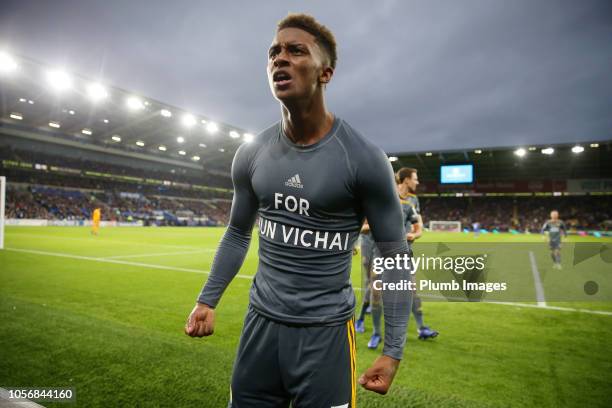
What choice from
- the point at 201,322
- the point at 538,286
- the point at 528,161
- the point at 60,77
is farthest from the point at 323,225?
the point at 528,161

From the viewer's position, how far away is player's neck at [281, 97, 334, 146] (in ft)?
5.27

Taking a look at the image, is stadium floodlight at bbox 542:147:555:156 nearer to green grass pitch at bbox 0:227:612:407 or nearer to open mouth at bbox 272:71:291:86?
green grass pitch at bbox 0:227:612:407

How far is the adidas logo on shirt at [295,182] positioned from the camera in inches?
63.0

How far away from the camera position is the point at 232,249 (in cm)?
196

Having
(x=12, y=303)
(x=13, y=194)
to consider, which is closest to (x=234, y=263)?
(x=12, y=303)

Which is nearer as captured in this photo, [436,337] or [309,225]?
[309,225]

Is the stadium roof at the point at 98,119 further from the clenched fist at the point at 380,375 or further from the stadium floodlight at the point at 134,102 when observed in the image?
the clenched fist at the point at 380,375

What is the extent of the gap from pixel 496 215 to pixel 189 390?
196 ft

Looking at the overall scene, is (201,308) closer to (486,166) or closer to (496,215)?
(486,166)

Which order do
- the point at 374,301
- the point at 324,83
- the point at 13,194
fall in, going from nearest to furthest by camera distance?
the point at 324,83 → the point at 374,301 → the point at 13,194

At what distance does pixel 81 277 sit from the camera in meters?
8.73

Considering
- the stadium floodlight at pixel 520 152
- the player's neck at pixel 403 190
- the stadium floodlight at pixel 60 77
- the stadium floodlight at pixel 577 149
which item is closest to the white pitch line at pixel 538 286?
the player's neck at pixel 403 190

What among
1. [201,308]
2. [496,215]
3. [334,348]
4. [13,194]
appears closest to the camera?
[334,348]

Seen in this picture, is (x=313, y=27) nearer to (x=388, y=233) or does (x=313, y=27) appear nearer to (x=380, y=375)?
(x=388, y=233)
